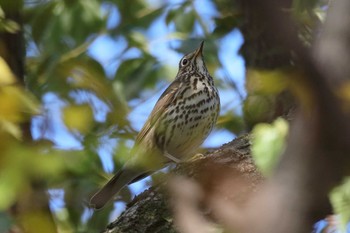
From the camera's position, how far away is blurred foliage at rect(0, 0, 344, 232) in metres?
1.50

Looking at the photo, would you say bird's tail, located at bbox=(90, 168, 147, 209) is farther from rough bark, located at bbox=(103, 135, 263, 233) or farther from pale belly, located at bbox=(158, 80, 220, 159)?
rough bark, located at bbox=(103, 135, 263, 233)

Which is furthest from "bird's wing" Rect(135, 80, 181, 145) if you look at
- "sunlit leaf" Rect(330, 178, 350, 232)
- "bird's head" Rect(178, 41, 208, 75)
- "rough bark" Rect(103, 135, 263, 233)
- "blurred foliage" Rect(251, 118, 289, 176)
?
"sunlit leaf" Rect(330, 178, 350, 232)

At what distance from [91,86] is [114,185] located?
219 cm

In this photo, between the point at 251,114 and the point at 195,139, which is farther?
the point at 195,139

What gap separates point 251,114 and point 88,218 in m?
1.68

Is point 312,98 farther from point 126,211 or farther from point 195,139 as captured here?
point 195,139

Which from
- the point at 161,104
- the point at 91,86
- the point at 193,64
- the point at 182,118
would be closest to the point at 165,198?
the point at 91,86

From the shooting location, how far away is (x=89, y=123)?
5.62ft

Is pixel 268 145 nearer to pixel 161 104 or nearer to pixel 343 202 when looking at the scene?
pixel 343 202

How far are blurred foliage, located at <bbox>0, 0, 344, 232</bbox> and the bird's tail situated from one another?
0.07 meters

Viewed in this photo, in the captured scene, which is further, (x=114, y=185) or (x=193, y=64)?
(x=193, y=64)

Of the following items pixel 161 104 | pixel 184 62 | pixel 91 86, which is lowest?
pixel 91 86

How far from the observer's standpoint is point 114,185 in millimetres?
4062

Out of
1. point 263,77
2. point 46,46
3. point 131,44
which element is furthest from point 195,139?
point 263,77
